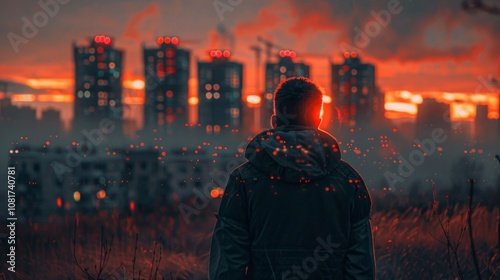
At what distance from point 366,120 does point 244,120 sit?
80.5 ft

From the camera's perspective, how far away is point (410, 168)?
34.9 feet

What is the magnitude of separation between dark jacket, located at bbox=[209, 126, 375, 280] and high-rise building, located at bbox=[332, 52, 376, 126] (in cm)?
5110

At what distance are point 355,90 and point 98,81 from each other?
25079 mm

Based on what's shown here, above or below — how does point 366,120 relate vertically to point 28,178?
above

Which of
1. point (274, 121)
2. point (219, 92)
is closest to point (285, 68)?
point (219, 92)

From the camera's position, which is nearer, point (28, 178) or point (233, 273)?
point (233, 273)

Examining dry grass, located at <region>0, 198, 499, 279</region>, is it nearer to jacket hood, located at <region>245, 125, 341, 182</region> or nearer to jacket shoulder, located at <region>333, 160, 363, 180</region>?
jacket shoulder, located at <region>333, 160, 363, 180</region>

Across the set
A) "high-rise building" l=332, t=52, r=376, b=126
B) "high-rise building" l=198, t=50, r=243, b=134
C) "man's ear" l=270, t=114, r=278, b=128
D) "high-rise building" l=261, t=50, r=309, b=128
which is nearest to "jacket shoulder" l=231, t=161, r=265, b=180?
"man's ear" l=270, t=114, r=278, b=128

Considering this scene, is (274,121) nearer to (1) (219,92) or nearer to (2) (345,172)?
(2) (345,172)

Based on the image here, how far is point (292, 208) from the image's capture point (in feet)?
12.7

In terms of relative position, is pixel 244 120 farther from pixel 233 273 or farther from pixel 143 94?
pixel 233 273

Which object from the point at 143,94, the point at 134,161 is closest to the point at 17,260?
the point at 134,161

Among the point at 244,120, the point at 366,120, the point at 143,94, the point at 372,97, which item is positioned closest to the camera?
the point at 366,120

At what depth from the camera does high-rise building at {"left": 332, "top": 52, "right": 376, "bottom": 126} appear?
5733cm
